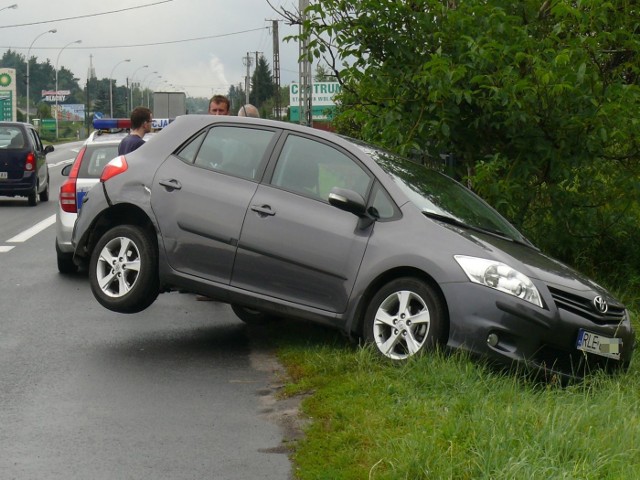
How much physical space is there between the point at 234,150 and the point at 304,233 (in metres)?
1.04

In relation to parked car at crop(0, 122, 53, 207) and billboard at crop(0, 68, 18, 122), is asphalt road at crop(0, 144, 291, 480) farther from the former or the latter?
billboard at crop(0, 68, 18, 122)

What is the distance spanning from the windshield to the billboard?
305 feet

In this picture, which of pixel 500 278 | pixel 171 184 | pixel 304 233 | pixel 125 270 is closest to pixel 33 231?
pixel 125 270

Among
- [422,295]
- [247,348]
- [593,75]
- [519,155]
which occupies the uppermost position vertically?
[593,75]

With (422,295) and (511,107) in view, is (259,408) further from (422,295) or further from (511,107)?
(511,107)

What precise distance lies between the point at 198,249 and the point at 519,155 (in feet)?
12.8

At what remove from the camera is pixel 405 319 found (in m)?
7.70

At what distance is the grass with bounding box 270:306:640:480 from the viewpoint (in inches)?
202

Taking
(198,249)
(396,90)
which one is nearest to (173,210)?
(198,249)

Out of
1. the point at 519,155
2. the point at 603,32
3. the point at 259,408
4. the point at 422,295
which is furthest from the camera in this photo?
the point at 519,155

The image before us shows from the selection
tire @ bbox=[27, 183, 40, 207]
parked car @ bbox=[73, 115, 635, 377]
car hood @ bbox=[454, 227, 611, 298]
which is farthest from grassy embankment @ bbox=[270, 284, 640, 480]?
tire @ bbox=[27, 183, 40, 207]

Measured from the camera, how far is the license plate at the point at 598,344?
756cm

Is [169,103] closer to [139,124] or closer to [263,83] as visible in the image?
[139,124]

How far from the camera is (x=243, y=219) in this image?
27.7ft
